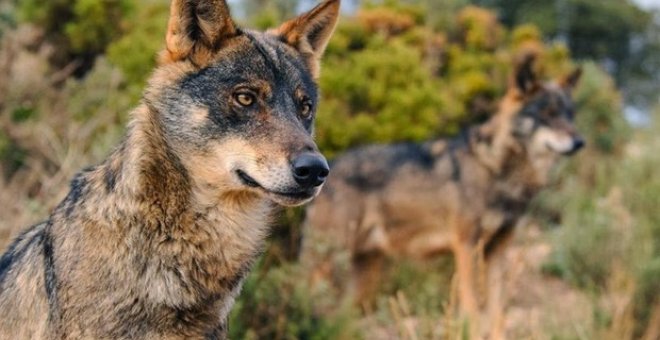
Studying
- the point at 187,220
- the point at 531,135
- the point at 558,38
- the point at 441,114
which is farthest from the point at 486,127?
the point at 558,38

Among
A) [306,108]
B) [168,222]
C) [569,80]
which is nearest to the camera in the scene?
[168,222]

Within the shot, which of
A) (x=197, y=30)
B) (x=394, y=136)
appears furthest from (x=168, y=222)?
(x=394, y=136)

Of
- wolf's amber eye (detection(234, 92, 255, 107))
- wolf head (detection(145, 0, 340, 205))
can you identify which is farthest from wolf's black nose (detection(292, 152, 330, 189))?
wolf's amber eye (detection(234, 92, 255, 107))

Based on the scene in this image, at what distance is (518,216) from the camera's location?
32.0 feet

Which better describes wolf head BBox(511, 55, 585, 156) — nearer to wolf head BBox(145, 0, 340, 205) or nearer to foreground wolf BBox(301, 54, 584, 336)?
foreground wolf BBox(301, 54, 584, 336)

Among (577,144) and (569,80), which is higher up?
(569,80)

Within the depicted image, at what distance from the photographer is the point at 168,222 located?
146 inches

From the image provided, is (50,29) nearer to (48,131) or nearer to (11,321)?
(48,131)

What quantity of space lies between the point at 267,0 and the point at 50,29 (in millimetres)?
9558

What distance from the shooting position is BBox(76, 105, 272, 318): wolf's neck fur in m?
3.66

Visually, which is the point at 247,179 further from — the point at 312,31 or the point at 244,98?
the point at 312,31

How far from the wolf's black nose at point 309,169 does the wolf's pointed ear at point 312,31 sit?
2.90 ft

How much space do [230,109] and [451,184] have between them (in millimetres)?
6113

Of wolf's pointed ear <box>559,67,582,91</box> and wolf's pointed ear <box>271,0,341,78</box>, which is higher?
wolf's pointed ear <box>271,0,341,78</box>
